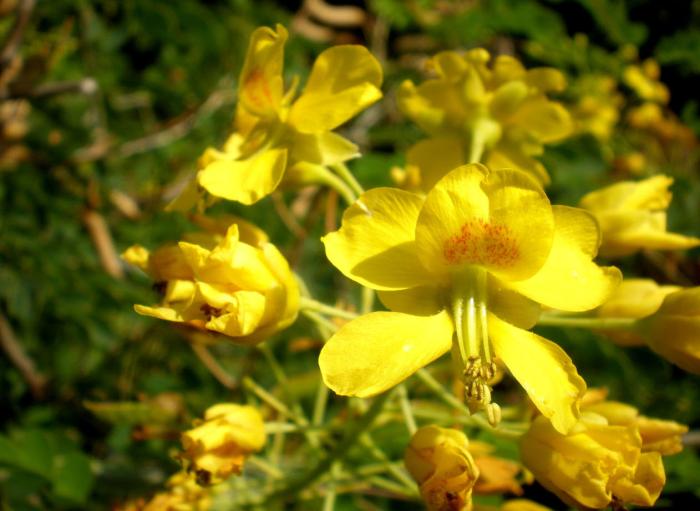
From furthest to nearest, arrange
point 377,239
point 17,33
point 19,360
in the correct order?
point 17,33
point 19,360
point 377,239

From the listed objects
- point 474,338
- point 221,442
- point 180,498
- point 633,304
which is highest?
point 474,338

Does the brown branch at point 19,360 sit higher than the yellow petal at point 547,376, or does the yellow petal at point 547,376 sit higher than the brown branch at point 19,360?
the yellow petal at point 547,376

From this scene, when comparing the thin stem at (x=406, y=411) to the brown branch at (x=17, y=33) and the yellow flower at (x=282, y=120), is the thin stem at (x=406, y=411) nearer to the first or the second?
the yellow flower at (x=282, y=120)

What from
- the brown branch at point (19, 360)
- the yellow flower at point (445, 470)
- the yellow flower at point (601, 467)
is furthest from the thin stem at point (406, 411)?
the brown branch at point (19, 360)

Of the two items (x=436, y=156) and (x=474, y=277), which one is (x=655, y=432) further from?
(x=436, y=156)

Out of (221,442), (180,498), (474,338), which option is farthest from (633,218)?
(180,498)

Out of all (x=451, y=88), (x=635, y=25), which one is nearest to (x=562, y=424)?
(x=451, y=88)
